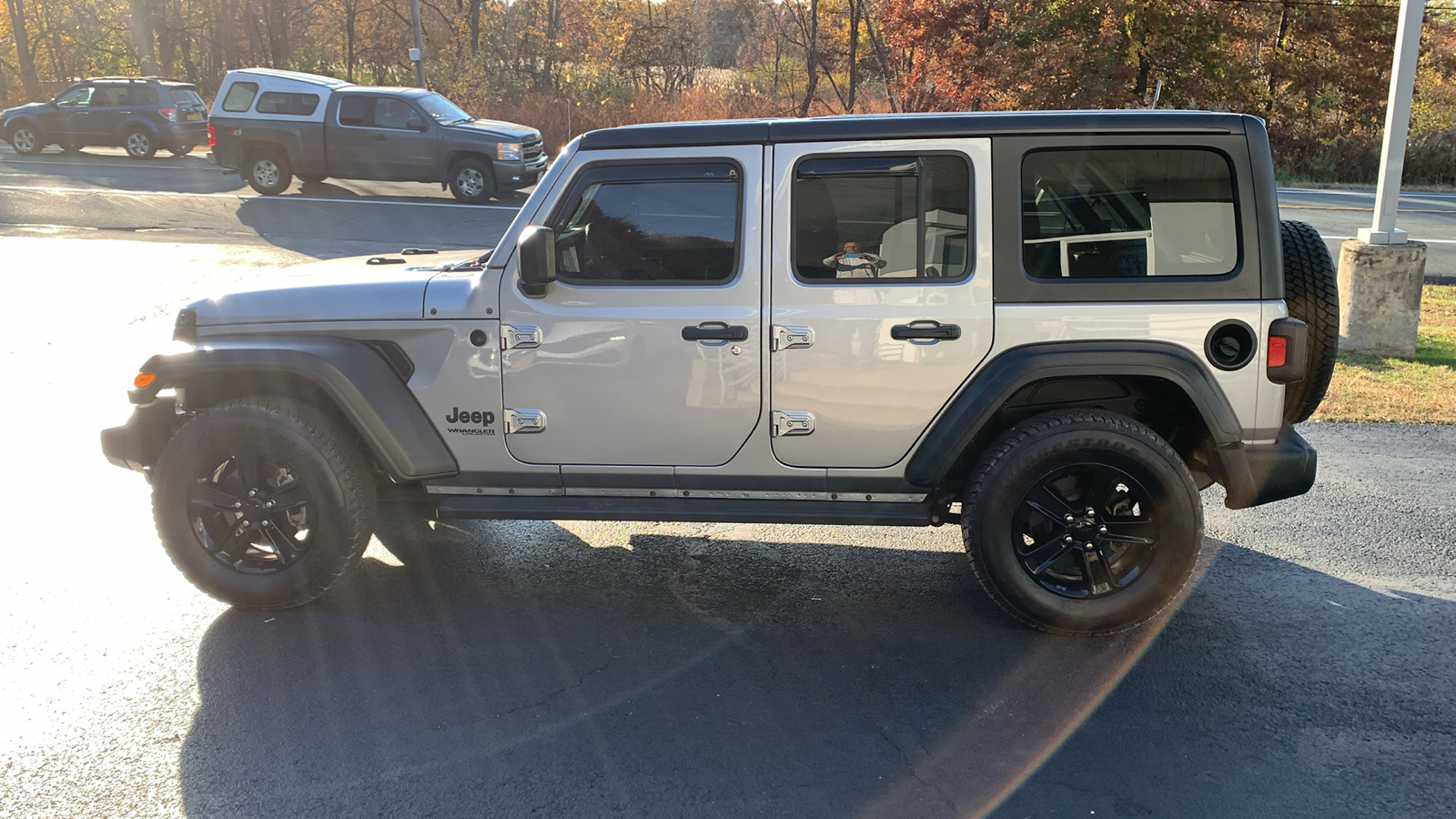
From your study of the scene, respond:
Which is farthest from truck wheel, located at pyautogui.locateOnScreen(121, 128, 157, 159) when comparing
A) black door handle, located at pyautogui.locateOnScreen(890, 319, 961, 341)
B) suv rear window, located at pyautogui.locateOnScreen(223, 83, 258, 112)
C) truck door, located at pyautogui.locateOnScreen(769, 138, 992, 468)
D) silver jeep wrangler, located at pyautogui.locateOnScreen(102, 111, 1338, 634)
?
black door handle, located at pyautogui.locateOnScreen(890, 319, 961, 341)

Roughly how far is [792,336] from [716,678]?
130 cm

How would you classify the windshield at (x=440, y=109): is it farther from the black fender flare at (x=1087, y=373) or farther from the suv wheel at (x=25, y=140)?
the black fender flare at (x=1087, y=373)

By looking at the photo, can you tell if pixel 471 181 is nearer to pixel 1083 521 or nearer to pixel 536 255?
pixel 536 255

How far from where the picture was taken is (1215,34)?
2108cm

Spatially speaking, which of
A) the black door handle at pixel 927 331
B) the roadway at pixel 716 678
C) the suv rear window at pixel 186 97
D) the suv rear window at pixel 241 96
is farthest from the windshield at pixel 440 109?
the black door handle at pixel 927 331

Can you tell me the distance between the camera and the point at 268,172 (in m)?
18.4

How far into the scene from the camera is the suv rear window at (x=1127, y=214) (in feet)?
13.6

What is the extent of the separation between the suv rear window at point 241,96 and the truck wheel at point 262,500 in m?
16.0

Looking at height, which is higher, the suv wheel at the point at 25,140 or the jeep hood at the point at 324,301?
the suv wheel at the point at 25,140

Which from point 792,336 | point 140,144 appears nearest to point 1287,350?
point 792,336

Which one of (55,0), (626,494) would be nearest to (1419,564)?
(626,494)

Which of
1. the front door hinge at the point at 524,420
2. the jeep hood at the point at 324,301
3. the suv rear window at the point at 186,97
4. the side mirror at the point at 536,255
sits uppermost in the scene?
the suv rear window at the point at 186,97

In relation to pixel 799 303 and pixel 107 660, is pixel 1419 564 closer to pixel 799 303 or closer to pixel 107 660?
pixel 799 303

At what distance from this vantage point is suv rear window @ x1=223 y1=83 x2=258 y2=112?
18.4m
